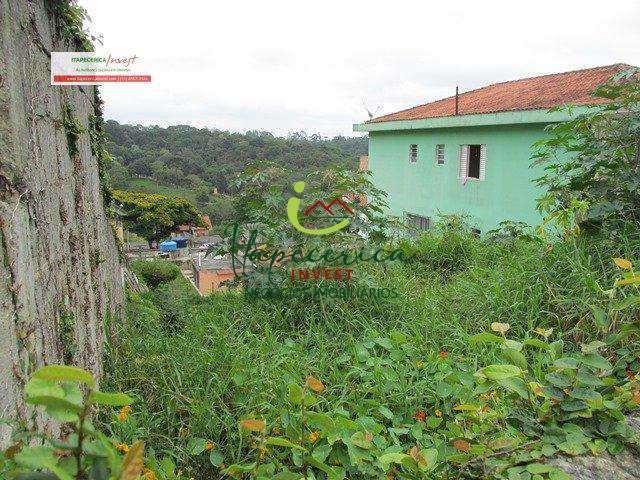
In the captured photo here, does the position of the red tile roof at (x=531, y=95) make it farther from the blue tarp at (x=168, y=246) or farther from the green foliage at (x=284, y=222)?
the blue tarp at (x=168, y=246)

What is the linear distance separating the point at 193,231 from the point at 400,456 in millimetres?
21255

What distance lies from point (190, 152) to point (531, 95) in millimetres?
9600

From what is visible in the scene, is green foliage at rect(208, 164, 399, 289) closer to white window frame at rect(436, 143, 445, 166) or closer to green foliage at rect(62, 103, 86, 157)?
green foliage at rect(62, 103, 86, 157)

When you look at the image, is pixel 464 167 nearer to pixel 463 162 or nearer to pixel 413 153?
pixel 463 162

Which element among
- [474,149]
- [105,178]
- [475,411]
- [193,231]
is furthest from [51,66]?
[193,231]

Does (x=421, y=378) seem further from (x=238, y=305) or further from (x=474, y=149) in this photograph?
(x=474, y=149)

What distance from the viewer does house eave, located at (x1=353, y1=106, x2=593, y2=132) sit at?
7820 mm

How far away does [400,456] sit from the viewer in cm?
165

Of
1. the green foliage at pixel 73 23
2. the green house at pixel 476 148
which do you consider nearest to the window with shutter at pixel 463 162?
the green house at pixel 476 148

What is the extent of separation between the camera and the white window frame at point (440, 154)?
1073 centimetres

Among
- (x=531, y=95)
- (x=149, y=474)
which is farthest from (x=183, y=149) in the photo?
(x=149, y=474)

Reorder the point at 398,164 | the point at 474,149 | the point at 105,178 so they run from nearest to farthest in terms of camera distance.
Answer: the point at 105,178 < the point at 474,149 < the point at 398,164

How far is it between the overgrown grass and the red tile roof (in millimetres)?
5582

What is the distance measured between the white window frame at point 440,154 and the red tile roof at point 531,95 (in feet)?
2.24
